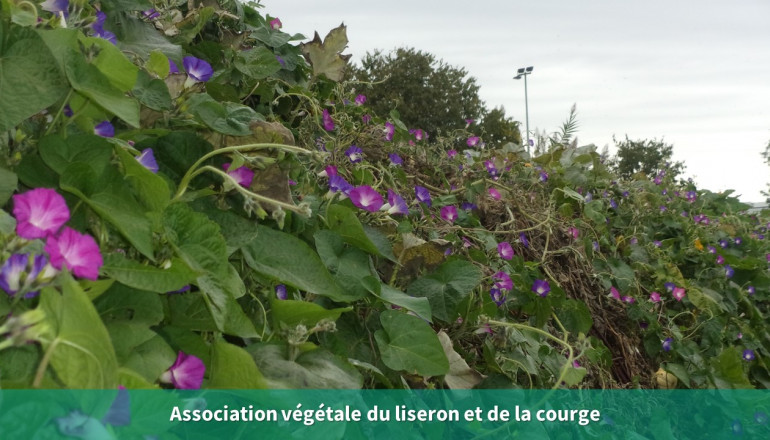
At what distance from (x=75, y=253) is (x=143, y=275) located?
11 centimetres

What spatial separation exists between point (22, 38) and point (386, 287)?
780 mm

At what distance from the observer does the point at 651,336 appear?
3000 millimetres

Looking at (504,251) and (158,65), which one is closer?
(158,65)

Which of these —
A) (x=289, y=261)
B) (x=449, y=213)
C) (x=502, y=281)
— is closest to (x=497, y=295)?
(x=502, y=281)

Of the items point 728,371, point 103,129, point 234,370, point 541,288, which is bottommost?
point 728,371

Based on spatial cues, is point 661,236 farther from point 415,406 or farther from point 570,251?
point 415,406

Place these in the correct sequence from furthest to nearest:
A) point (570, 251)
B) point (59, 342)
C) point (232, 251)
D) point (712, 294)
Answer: point (712, 294)
point (570, 251)
point (232, 251)
point (59, 342)

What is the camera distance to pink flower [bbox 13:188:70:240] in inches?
26.9

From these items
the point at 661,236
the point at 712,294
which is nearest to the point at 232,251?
the point at 712,294

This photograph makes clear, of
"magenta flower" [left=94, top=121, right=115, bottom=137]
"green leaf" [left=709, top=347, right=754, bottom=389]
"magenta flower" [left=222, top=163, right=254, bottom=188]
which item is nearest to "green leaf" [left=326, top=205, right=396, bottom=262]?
"magenta flower" [left=222, top=163, right=254, bottom=188]

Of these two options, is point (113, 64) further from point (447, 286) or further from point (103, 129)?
point (447, 286)

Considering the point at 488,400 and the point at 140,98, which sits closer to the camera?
the point at 140,98

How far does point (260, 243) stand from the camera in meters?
1.13

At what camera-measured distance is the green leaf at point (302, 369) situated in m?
0.94
